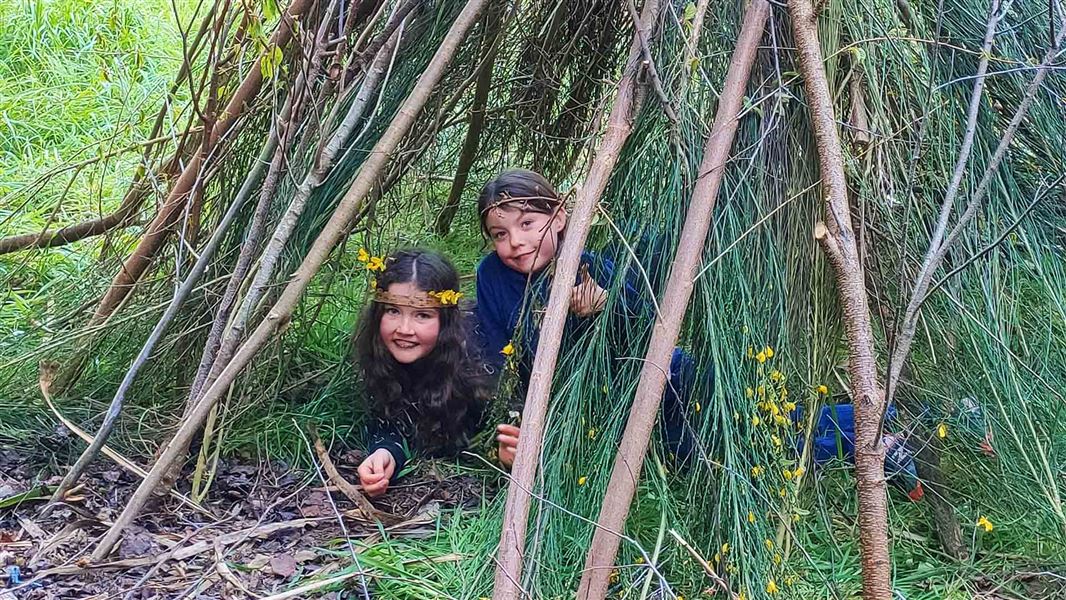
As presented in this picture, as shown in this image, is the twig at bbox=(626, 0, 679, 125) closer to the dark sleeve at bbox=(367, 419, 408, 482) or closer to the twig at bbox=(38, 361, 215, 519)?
the dark sleeve at bbox=(367, 419, 408, 482)

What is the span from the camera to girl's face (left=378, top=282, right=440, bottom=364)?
2508mm

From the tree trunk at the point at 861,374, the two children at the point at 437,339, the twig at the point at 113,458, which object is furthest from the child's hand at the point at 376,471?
the tree trunk at the point at 861,374

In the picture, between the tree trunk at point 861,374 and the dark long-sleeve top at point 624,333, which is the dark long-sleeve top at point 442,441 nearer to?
the dark long-sleeve top at point 624,333

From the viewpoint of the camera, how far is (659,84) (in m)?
1.88

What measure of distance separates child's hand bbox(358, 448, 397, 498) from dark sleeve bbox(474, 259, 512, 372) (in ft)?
1.27

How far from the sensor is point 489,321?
2.73m

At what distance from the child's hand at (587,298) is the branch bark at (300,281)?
0.49 m

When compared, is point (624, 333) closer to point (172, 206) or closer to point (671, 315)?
point (671, 315)

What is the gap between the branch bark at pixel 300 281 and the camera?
80.2 inches

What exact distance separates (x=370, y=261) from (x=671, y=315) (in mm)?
981

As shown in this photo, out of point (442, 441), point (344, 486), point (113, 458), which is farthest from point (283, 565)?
point (442, 441)

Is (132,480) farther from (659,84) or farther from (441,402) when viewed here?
(659,84)

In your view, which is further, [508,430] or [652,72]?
[508,430]

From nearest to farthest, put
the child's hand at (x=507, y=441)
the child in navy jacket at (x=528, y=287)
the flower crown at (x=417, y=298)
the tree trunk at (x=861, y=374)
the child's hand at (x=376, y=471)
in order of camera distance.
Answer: the tree trunk at (x=861, y=374) → the child in navy jacket at (x=528, y=287) → the child's hand at (x=507, y=441) → the child's hand at (x=376, y=471) → the flower crown at (x=417, y=298)
